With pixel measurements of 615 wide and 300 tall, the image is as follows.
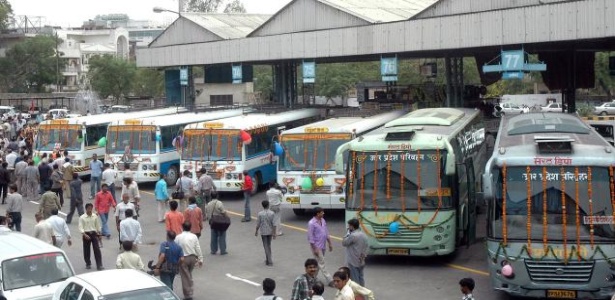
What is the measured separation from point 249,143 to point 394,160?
1019 cm

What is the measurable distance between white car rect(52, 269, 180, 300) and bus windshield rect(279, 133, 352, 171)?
12033 mm

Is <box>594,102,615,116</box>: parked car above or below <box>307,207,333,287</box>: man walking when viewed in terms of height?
above

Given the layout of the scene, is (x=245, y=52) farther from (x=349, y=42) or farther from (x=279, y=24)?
(x=349, y=42)

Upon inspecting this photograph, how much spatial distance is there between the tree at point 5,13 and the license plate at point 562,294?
7963 centimetres

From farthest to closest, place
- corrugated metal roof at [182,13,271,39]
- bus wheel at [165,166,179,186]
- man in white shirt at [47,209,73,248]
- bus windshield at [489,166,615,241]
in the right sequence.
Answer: corrugated metal roof at [182,13,271,39] → bus wheel at [165,166,179,186] → man in white shirt at [47,209,73,248] → bus windshield at [489,166,615,241]

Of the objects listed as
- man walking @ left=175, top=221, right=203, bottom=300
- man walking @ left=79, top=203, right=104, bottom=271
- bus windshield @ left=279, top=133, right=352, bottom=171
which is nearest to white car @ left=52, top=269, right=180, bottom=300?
man walking @ left=175, top=221, right=203, bottom=300

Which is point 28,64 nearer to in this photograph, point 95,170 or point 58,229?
point 95,170

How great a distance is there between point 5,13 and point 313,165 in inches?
2753

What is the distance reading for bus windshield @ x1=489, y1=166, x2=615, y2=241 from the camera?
14398 millimetres

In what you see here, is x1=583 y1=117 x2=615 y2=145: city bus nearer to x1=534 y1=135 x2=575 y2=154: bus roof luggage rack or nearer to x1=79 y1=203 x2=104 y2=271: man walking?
x1=534 y1=135 x2=575 y2=154: bus roof luggage rack

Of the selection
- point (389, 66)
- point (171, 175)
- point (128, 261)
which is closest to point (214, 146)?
point (171, 175)

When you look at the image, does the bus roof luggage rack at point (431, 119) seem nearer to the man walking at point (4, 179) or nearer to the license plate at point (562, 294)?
the license plate at point (562, 294)

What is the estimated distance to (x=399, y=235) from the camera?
17.6 metres

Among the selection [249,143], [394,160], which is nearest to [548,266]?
[394,160]
